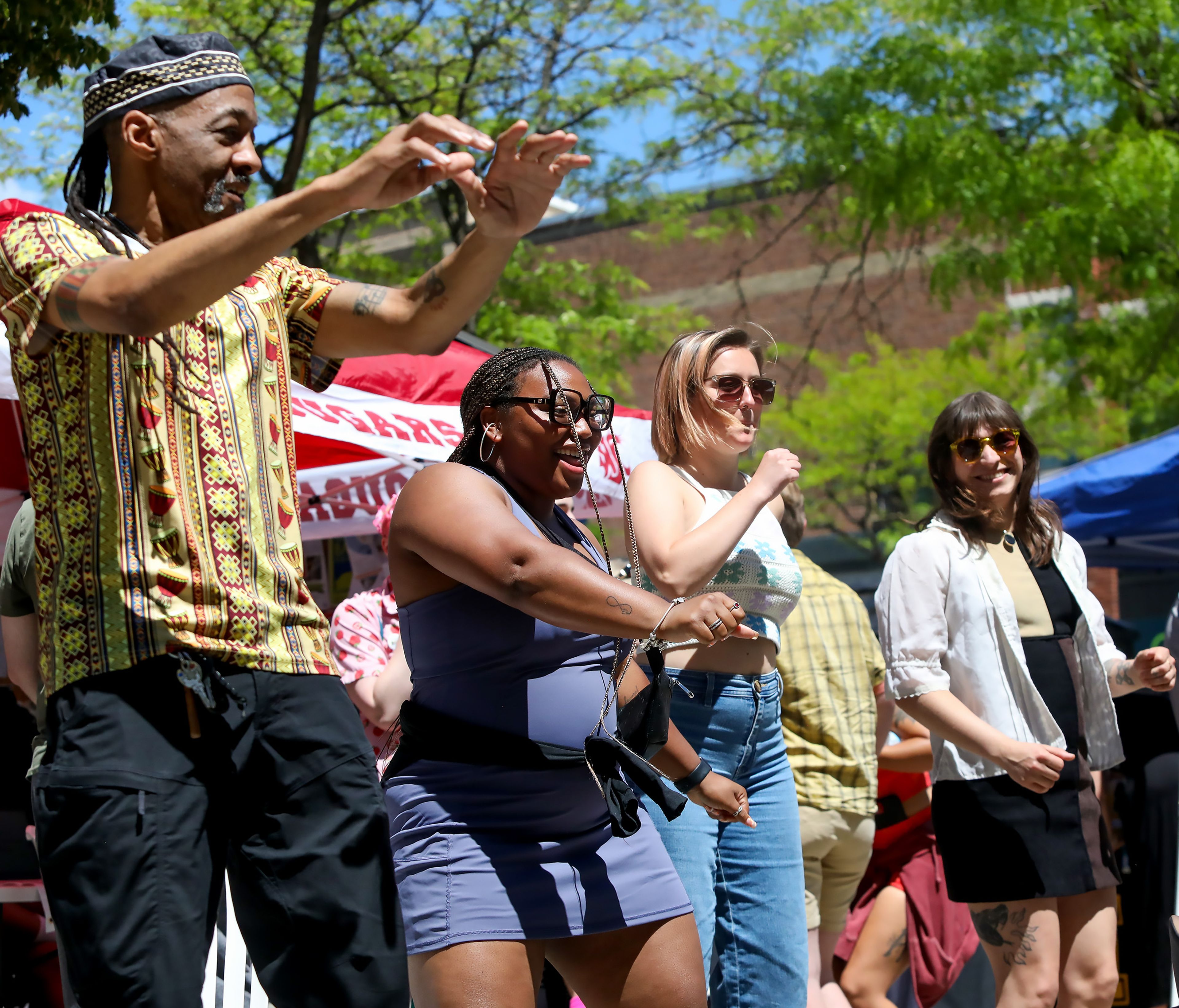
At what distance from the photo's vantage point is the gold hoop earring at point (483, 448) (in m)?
2.95

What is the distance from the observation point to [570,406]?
113 inches

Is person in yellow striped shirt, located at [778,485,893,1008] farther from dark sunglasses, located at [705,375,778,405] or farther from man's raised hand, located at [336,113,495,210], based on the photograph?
man's raised hand, located at [336,113,495,210]

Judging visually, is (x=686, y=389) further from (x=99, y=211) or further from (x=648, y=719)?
(x=99, y=211)

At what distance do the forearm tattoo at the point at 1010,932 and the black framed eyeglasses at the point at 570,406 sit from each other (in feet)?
6.70

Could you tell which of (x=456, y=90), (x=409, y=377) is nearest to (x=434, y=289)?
(x=409, y=377)

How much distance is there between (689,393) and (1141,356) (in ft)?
35.4

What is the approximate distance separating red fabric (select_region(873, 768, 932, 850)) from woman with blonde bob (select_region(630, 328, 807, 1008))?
229 centimetres

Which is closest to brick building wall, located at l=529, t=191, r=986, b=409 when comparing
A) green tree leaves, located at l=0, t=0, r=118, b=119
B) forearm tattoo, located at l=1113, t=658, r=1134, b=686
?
green tree leaves, located at l=0, t=0, r=118, b=119

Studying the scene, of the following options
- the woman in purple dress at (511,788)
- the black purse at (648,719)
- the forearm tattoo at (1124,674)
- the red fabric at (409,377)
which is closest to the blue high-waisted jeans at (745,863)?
the woman in purple dress at (511,788)

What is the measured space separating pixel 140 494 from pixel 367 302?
0.61 metres

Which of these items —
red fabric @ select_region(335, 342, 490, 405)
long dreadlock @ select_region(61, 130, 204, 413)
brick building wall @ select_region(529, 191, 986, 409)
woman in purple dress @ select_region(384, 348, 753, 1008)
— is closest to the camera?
long dreadlock @ select_region(61, 130, 204, 413)

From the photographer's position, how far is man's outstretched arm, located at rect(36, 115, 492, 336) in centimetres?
180

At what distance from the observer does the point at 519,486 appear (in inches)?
115

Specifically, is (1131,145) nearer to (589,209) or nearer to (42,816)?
(589,209)
